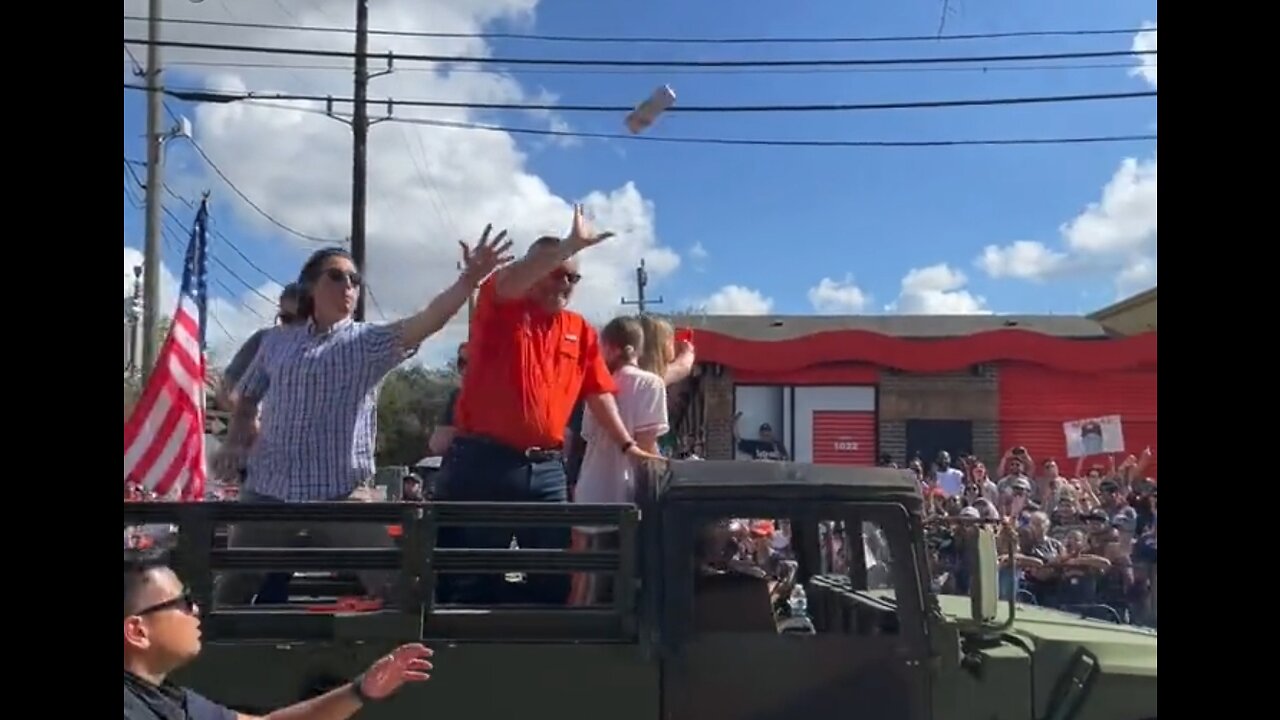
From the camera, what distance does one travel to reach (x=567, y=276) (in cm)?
404

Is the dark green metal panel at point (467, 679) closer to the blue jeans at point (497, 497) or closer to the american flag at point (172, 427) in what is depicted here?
the blue jeans at point (497, 497)

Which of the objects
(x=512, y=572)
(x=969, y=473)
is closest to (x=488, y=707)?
(x=512, y=572)

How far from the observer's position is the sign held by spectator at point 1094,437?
18.2 m

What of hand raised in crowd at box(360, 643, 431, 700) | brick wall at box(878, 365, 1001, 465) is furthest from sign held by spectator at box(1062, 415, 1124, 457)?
hand raised in crowd at box(360, 643, 431, 700)

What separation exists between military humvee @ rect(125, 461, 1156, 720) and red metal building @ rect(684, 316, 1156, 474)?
16455 millimetres

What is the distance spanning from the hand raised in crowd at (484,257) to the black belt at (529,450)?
534mm

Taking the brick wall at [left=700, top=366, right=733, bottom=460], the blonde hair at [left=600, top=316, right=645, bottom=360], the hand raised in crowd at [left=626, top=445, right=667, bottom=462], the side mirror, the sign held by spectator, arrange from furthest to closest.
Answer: the brick wall at [left=700, top=366, right=733, bottom=460] → the sign held by spectator → the blonde hair at [left=600, top=316, right=645, bottom=360] → the hand raised in crowd at [left=626, top=445, right=667, bottom=462] → the side mirror

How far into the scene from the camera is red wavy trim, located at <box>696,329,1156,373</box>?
67.2ft

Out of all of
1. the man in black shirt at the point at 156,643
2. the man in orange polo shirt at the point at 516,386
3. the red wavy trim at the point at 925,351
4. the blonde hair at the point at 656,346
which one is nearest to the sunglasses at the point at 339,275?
the man in orange polo shirt at the point at 516,386

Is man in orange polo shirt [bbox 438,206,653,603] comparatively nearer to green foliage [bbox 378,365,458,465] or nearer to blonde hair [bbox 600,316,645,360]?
blonde hair [bbox 600,316,645,360]

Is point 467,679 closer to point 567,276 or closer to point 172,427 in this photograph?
point 567,276
